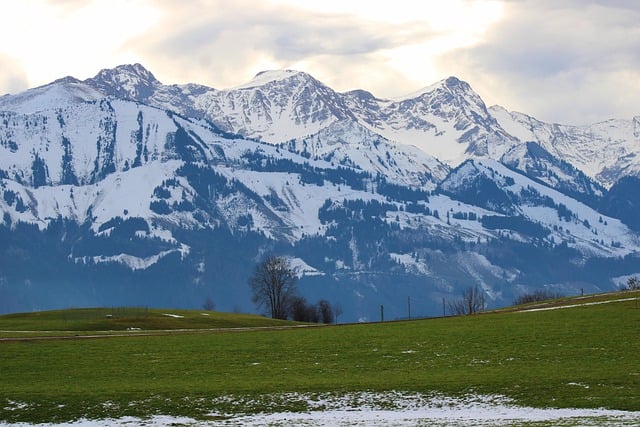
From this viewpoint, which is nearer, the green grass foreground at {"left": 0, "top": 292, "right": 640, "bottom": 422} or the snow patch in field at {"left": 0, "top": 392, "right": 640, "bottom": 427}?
the snow patch in field at {"left": 0, "top": 392, "right": 640, "bottom": 427}

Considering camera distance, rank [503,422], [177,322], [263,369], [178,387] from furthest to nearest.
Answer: [177,322] < [263,369] < [178,387] < [503,422]

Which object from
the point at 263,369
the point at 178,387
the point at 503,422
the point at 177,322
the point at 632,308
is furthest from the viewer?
the point at 177,322

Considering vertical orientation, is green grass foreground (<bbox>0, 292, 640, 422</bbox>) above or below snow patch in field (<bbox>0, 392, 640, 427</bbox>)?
above

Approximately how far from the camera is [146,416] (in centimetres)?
6431

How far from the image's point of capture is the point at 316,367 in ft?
264

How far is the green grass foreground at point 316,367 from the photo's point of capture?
66375 millimetres

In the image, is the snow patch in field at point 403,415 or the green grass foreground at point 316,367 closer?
the snow patch in field at point 403,415

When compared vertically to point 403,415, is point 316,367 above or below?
above

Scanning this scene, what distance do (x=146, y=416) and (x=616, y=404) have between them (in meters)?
24.3

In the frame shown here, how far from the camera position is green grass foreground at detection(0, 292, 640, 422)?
66.4 meters

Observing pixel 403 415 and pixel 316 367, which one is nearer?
pixel 403 415

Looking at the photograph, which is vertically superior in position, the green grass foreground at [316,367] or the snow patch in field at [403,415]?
the green grass foreground at [316,367]

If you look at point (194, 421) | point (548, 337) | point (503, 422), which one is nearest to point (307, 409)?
point (194, 421)

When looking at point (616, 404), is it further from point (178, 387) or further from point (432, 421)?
point (178, 387)
